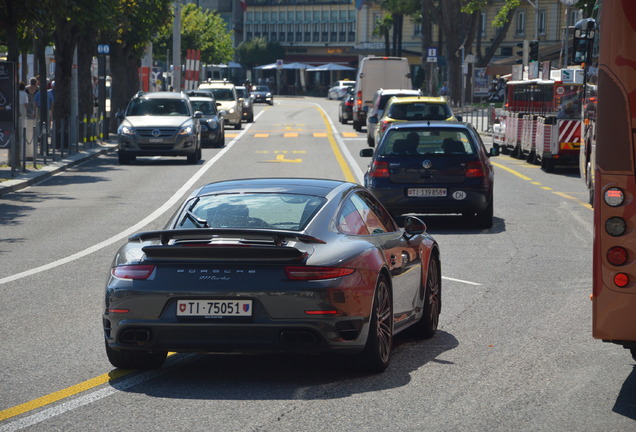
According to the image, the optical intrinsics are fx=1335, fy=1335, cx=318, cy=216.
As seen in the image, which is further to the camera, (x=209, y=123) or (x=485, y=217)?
(x=209, y=123)

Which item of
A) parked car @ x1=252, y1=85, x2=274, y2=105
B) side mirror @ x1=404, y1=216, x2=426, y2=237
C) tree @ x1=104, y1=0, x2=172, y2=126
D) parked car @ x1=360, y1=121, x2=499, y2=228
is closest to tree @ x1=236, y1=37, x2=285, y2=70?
parked car @ x1=252, y1=85, x2=274, y2=105

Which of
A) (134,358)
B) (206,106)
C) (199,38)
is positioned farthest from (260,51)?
(134,358)

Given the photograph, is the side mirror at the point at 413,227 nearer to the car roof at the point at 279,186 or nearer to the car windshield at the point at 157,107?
the car roof at the point at 279,186

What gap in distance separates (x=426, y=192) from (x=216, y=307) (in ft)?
36.3

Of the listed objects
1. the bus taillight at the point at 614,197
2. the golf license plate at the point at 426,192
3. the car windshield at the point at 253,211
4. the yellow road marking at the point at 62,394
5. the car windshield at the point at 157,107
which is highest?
A: the bus taillight at the point at 614,197

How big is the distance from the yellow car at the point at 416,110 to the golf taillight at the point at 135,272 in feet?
77.6

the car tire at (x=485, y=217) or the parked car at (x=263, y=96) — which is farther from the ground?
the car tire at (x=485, y=217)

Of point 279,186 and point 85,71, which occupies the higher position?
point 279,186

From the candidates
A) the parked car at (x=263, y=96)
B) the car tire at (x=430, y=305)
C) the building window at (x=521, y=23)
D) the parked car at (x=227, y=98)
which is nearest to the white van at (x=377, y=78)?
the parked car at (x=227, y=98)

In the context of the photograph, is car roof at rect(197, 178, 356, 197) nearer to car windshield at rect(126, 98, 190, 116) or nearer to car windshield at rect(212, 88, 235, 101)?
car windshield at rect(126, 98, 190, 116)

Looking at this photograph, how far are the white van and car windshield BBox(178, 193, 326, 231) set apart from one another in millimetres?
45814

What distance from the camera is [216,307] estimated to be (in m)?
7.73

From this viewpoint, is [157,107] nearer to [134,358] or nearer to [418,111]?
[418,111]

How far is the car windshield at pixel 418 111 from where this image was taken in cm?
3167
